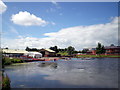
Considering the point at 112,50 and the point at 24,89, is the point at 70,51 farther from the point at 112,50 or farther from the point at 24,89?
the point at 24,89

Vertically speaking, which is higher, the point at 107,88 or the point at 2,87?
the point at 2,87

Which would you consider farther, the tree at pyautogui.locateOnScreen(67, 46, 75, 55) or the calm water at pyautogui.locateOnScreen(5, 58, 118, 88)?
the tree at pyautogui.locateOnScreen(67, 46, 75, 55)

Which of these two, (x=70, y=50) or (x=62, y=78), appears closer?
(x=62, y=78)

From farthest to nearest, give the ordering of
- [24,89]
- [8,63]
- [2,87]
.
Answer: [8,63] < [24,89] < [2,87]

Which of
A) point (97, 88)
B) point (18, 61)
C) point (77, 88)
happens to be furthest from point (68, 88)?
point (18, 61)

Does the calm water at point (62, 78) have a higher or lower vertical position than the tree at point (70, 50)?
lower

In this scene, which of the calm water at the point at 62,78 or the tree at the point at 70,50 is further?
the tree at the point at 70,50

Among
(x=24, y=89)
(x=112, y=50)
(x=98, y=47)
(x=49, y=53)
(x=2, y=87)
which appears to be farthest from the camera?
(x=112, y=50)

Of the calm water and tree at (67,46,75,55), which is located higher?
tree at (67,46,75,55)

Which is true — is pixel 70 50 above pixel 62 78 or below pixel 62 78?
above

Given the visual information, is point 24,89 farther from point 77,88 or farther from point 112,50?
point 112,50

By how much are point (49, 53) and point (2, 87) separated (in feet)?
340

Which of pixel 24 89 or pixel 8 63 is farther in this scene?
pixel 8 63

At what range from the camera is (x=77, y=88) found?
16.2 meters
